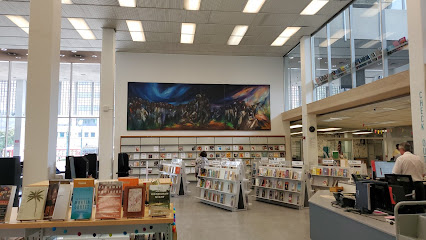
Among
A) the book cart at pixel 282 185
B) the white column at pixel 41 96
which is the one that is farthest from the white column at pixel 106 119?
the book cart at pixel 282 185

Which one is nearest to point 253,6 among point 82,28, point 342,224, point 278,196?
point 278,196

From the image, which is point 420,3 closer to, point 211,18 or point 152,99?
point 211,18

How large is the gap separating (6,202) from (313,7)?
9.49m

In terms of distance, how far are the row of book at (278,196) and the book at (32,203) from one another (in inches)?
267

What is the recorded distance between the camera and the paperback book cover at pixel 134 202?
2.93 metres

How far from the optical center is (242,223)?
6629 mm

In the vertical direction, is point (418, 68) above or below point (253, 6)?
below

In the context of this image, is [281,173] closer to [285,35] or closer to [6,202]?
[285,35]

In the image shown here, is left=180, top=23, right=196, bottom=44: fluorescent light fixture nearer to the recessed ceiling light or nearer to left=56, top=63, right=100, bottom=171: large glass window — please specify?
the recessed ceiling light

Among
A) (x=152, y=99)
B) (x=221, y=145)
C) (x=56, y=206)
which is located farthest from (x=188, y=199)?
(x=56, y=206)

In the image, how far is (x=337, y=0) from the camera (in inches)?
359

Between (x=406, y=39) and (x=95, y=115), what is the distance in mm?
13223

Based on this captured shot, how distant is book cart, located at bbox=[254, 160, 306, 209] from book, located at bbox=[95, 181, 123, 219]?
20.5ft

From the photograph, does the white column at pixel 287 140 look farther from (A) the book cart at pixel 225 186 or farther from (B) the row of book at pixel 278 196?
(A) the book cart at pixel 225 186
